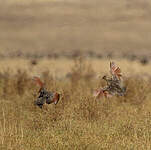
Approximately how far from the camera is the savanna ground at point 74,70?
7246 millimetres

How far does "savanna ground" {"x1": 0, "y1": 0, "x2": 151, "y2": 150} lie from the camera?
7.25 metres

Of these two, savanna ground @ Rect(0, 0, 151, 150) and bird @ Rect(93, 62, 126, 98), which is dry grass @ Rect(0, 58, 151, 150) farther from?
bird @ Rect(93, 62, 126, 98)

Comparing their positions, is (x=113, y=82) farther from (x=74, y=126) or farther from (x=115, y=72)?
(x=74, y=126)

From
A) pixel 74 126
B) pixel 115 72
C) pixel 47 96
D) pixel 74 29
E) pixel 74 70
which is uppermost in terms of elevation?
pixel 74 29

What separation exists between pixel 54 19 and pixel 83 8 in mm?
2919

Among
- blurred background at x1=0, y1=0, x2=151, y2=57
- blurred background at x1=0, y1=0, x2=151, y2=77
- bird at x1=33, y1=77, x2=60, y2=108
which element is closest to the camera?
bird at x1=33, y1=77, x2=60, y2=108

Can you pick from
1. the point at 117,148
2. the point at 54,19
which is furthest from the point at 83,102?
the point at 54,19

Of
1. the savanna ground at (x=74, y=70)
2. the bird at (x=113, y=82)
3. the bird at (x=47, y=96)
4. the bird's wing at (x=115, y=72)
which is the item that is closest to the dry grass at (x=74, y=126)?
the savanna ground at (x=74, y=70)

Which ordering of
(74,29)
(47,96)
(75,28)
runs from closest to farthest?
(47,96)
(74,29)
(75,28)

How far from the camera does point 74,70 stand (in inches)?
573

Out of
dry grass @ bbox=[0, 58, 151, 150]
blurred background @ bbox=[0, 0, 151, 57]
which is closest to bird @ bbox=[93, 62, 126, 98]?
dry grass @ bbox=[0, 58, 151, 150]

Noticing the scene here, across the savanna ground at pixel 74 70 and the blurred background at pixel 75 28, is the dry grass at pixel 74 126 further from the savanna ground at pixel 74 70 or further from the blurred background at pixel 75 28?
the blurred background at pixel 75 28

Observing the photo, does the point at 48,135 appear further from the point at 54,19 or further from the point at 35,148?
the point at 54,19

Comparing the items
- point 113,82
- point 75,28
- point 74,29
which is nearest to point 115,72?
point 113,82
